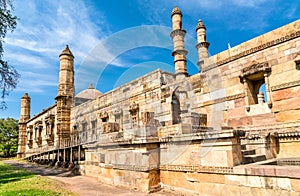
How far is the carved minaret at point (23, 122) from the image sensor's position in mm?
27625

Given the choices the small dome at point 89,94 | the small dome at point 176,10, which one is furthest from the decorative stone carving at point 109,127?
the small dome at point 89,94

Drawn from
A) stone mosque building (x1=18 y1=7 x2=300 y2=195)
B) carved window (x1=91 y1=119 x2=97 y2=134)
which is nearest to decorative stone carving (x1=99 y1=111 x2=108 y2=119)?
carved window (x1=91 y1=119 x2=97 y2=134)

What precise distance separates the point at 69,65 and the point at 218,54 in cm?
1380

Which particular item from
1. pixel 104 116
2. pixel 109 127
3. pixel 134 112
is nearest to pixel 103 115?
pixel 104 116

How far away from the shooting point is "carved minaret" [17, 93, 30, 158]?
90.6ft

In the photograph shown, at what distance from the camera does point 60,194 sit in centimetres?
568

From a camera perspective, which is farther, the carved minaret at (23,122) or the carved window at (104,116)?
the carved minaret at (23,122)

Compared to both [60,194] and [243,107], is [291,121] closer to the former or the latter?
[243,107]

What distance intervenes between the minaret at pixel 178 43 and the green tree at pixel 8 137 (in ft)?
93.9

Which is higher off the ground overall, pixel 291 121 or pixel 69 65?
pixel 69 65

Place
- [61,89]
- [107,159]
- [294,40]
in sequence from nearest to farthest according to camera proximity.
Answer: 1. [294,40]
2. [107,159]
3. [61,89]

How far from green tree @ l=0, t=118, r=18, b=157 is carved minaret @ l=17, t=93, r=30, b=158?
3770 mm

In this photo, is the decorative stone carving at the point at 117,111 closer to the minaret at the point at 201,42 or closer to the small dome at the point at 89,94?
the minaret at the point at 201,42

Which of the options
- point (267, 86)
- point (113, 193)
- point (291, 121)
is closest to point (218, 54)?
point (267, 86)
